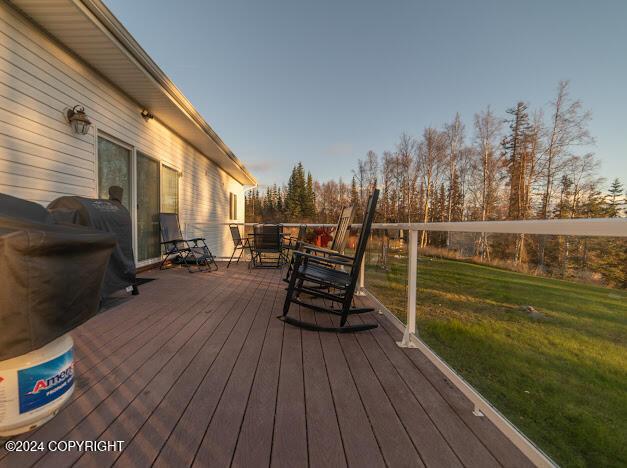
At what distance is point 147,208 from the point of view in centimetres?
515

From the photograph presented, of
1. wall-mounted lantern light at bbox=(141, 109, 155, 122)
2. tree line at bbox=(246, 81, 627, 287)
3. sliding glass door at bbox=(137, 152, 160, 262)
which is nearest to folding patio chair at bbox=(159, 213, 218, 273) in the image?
sliding glass door at bbox=(137, 152, 160, 262)

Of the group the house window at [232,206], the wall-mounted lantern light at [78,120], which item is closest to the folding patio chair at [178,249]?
the wall-mounted lantern light at [78,120]

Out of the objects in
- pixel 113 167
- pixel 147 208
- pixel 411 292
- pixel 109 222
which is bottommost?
pixel 411 292

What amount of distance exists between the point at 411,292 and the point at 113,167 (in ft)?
14.1

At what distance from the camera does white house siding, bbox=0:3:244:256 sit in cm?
268

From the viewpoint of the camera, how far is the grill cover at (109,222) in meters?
2.45

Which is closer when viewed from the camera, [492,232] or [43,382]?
[43,382]

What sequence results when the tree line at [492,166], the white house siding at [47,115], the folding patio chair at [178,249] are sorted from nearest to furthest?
the white house siding at [47,115]
the folding patio chair at [178,249]
the tree line at [492,166]

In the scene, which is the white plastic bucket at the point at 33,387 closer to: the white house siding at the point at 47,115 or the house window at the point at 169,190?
the white house siding at the point at 47,115

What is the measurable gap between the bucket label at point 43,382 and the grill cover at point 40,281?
0.14 metres

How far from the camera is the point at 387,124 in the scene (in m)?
21.3

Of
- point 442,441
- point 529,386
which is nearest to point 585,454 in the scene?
point 529,386

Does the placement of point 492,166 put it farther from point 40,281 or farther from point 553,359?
point 40,281

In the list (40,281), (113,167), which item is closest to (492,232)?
(40,281)
